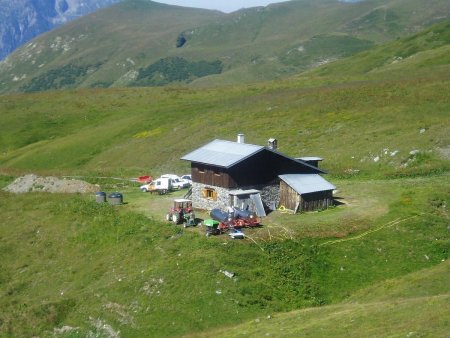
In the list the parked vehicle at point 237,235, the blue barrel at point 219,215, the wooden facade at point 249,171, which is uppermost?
the wooden facade at point 249,171

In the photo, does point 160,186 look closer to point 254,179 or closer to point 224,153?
point 224,153

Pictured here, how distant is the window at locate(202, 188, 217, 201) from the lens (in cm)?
5641

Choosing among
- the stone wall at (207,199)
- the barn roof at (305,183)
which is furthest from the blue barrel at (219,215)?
the barn roof at (305,183)

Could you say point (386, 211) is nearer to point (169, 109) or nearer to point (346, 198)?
point (346, 198)

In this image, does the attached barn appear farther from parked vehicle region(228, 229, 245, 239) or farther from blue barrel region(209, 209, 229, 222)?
parked vehicle region(228, 229, 245, 239)

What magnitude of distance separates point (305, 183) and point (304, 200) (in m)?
2.07

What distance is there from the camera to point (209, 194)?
187ft

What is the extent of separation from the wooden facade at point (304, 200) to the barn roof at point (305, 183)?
0.31 m

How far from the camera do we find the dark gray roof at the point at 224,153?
54844 millimetres

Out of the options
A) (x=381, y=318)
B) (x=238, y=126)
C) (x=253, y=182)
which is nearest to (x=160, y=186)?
(x=253, y=182)

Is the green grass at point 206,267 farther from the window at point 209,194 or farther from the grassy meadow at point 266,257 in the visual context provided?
the window at point 209,194

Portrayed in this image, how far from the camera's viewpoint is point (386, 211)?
174 feet

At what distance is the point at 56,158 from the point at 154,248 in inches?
2463

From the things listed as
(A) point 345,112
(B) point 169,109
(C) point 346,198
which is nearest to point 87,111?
(B) point 169,109
